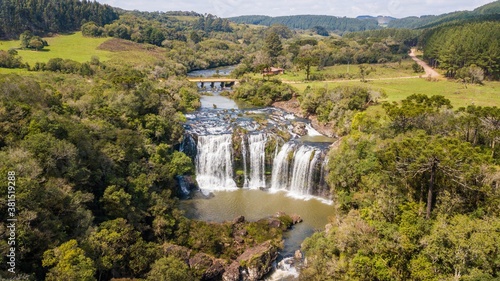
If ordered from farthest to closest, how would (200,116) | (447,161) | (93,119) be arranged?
(200,116), (93,119), (447,161)

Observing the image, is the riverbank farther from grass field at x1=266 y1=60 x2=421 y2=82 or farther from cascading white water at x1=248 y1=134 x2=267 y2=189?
grass field at x1=266 y1=60 x2=421 y2=82

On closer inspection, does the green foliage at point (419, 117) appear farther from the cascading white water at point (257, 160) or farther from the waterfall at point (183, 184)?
the waterfall at point (183, 184)

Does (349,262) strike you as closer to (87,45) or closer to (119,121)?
(119,121)

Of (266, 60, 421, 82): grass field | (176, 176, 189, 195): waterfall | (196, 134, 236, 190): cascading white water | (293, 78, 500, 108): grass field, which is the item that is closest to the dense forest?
(176, 176, 189, 195): waterfall

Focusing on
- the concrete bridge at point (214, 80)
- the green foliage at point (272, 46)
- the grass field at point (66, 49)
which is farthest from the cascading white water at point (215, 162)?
the green foliage at point (272, 46)

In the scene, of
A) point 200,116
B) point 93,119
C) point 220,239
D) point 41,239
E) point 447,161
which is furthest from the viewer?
point 200,116

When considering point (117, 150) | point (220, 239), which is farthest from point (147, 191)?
point (220, 239)
